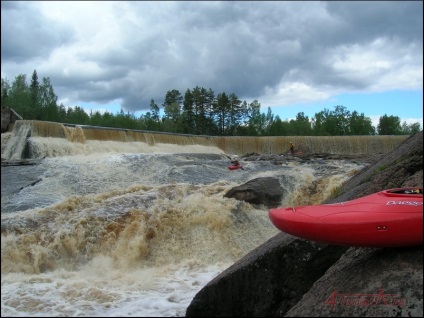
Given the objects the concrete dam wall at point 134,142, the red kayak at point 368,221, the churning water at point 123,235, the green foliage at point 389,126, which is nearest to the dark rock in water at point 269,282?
the churning water at point 123,235

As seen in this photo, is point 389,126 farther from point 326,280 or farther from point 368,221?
point 368,221

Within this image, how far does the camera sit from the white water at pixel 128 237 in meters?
3.73

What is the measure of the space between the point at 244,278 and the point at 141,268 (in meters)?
2.78

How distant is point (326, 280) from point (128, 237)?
4461 mm

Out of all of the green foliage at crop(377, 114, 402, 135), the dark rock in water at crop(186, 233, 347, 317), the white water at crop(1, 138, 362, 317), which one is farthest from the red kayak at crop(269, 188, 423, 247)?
the green foliage at crop(377, 114, 402, 135)

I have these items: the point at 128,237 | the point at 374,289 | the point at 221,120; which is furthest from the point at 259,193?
the point at 221,120

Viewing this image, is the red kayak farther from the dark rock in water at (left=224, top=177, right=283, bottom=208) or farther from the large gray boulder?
the dark rock in water at (left=224, top=177, right=283, bottom=208)

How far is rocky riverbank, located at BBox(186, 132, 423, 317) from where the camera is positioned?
84.2 inches

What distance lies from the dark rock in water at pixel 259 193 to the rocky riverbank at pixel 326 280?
4.18 m

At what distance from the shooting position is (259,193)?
8594 millimetres

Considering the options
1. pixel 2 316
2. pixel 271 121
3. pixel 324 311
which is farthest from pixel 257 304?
pixel 271 121

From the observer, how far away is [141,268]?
5914 millimetres

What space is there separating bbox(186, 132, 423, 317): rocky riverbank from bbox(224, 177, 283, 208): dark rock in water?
4182mm

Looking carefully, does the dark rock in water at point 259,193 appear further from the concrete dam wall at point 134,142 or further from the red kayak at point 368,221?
the red kayak at point 368,221
